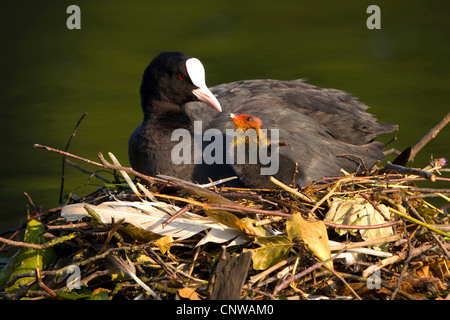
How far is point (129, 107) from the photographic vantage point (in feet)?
21.0

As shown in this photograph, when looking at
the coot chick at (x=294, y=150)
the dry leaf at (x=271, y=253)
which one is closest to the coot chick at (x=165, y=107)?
the coot chick at (x=294, y=150)

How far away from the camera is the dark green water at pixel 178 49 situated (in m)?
5.99

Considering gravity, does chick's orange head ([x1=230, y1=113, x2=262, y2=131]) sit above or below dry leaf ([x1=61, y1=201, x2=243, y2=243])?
above

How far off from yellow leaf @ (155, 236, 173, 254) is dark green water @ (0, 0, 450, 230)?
241 centimetres

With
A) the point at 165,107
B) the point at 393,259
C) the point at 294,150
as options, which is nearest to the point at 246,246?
the point at 393,259

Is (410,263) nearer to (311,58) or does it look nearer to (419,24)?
(311,58)

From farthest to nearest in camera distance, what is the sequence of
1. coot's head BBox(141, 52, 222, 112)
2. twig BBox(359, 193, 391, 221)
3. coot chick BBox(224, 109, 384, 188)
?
1. coot's head BBox(141, 52, 222, 112)
2. coot chick BBox(224, 109, 384, 188)
3. twig BBox(359, 193, 391, 221)

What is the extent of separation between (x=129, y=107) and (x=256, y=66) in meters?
1.31

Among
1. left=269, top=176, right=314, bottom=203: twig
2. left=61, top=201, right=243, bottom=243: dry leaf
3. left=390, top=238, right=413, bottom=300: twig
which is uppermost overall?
left=269, top=176, right=314, bottom=203: twig

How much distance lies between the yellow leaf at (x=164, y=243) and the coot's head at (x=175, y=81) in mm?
1241

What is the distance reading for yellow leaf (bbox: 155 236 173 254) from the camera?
3.15 metres

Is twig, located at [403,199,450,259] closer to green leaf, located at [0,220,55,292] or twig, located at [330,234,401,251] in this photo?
twig, located at [330,234,401,251]

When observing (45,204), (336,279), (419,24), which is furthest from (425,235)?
(419,24)

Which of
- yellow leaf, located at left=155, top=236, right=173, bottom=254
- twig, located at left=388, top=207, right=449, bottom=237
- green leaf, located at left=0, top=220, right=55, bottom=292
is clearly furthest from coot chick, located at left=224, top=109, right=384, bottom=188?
green leaf, located at left=0, top=220, right=55, bottom=292
